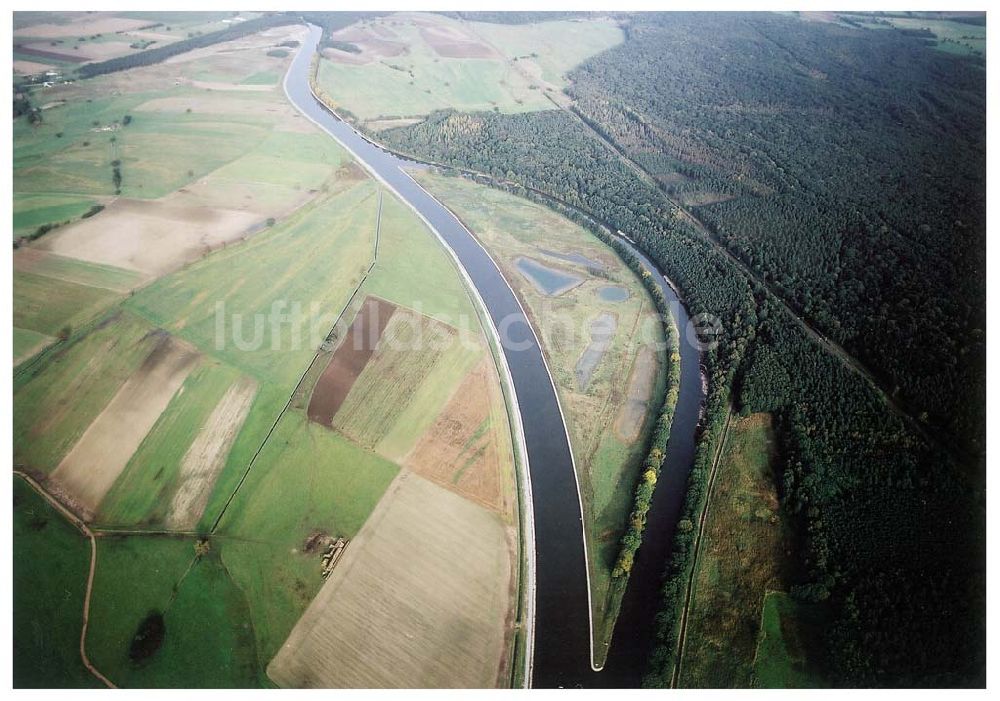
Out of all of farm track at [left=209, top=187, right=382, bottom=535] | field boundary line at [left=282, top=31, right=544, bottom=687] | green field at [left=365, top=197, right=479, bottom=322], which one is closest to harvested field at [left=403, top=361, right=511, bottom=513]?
field boundary line at [left=282, top=31, right=544, bottom=687]

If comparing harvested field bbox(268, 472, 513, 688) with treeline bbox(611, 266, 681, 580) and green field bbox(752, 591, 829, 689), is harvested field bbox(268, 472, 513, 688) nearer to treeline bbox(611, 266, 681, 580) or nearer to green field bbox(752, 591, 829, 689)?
treeline bbox(611, 266, 681, 580)

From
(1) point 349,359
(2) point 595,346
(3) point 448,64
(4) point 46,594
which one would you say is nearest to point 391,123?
(3) point 448,64

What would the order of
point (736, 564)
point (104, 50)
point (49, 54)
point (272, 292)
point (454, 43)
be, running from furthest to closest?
point (454, 43)
point (104, 50)
point (49, 54)
point (272, 292)
point (736, 564)

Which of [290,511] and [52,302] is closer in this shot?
[290,511]

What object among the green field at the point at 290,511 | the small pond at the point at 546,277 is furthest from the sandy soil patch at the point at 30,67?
the green field at the point at 290,511

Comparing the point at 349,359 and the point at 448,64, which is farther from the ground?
the point at 448,64

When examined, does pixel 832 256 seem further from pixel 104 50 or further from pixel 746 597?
pixel 104 50

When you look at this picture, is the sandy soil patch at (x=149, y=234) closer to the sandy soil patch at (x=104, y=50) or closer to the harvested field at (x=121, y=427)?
the harvested field at (x=121, y=427)

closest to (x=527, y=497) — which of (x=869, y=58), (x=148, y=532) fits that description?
(x=148, y=532)

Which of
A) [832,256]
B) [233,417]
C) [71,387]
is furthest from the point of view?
[832,256]
